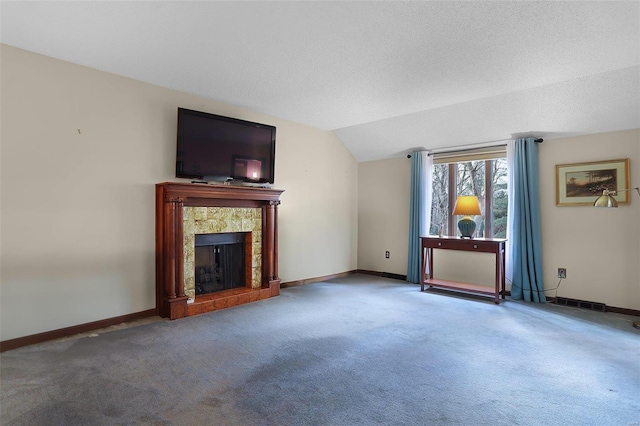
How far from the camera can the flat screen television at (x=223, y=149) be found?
3.77 meters

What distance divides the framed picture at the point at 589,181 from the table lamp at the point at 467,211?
94 centimetres

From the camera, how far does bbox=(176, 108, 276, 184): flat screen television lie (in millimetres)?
3770

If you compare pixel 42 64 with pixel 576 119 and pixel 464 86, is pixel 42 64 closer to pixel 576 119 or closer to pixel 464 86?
pixel 464 86

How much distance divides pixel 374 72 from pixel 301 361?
2660 millimetres

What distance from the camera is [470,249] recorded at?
174 inches

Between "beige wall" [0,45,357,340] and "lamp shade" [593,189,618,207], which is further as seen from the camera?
"lamp shade" [593,189,618,207]

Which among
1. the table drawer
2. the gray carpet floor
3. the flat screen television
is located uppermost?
the flat screen television

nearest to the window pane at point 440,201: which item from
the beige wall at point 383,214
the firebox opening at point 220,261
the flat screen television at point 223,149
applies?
the beige wall at point 383,214

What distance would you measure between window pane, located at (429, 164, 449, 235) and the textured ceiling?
1110mm

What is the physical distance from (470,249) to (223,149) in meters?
3.39

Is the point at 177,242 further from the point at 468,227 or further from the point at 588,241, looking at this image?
the point at 588,241

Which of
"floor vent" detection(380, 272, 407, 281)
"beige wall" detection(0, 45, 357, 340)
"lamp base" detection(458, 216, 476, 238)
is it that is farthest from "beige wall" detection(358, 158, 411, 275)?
"beige wall" detection(0, 45, 357, 340)

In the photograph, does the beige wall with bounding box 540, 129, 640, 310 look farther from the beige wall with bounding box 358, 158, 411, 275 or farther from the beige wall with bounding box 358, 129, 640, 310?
the beige wall with bounding box 358, 158, 411, 275

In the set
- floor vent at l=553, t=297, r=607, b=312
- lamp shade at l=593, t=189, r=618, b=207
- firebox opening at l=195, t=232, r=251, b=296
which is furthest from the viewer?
firebox opening at l=195, t=232, r=251, b=296
